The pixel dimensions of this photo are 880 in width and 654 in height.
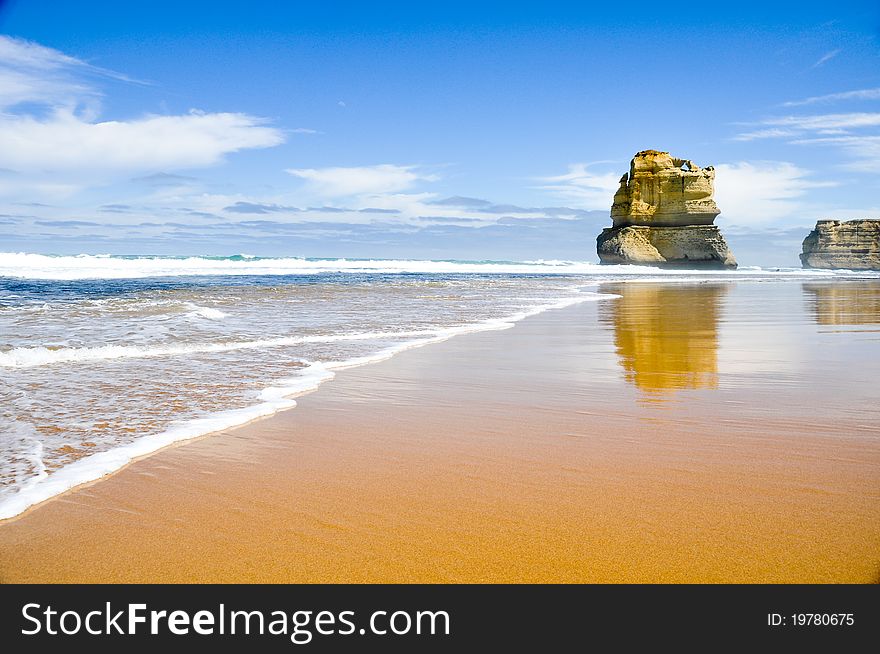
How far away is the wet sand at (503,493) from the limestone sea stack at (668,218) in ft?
175

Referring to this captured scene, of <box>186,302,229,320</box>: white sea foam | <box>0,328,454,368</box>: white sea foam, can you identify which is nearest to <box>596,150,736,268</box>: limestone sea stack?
<box>186,302,229,320</box>: white sea foam

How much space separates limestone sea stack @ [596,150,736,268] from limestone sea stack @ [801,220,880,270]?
32.3 meters

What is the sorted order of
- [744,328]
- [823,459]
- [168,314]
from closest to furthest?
[823,459] → [744,328] → [168,314]

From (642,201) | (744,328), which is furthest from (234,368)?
(642,201)

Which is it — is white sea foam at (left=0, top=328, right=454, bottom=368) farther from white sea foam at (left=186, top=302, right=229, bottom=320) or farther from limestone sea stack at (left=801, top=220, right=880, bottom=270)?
limestone sea stack at (left=801, top=220, right=880, bottom=270)

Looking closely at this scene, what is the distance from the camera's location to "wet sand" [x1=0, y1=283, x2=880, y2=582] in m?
2.14

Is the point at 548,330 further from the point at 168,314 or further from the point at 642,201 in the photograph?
Result: the point at 642,201

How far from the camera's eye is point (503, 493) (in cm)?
280

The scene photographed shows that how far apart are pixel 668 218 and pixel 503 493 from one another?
58152 mm

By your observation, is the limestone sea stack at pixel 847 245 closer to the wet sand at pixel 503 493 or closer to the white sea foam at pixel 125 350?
the white sea foam at pixel 125 350

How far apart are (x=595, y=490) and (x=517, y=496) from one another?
0.35 meters

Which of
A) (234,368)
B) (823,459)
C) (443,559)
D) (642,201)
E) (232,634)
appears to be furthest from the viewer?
(642,201)

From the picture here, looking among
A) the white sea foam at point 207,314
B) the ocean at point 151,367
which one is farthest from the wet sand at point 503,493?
the white sea foam at point 207,314

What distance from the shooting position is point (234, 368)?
6004 mm
